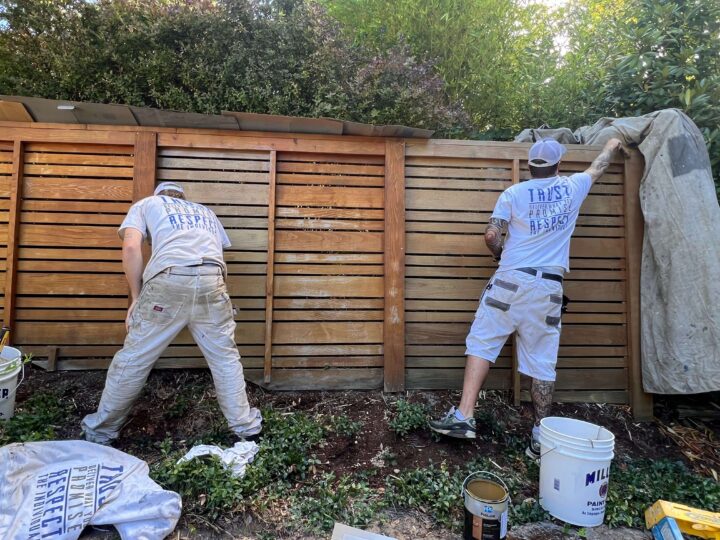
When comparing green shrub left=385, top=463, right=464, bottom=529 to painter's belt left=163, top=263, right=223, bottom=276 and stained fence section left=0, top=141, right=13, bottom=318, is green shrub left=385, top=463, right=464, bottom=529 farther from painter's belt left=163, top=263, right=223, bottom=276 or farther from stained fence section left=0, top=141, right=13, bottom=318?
stained fence section left=0, top=141, right=13, bottom=318

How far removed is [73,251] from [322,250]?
6.94ft

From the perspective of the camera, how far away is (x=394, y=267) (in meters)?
3.56

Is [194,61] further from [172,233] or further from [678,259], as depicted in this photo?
[678,259]

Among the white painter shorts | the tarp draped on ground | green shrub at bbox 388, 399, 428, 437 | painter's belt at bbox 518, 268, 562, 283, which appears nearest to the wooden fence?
green shrub at bbox 388, 399, 428, 437

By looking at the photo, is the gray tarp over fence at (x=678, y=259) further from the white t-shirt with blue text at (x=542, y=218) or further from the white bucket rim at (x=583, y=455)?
the white bucket rim at (x=583, y=455)

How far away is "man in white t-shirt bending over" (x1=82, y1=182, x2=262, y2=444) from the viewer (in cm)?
264

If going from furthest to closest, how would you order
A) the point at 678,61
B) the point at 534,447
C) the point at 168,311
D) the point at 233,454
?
the point at 678,61, the point at 534,447, the point at 168,311, the point at 233,454

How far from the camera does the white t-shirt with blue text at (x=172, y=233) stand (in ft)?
8.83

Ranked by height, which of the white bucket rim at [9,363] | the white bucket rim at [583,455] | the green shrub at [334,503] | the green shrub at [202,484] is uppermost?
the white bucket rim at [9,363]

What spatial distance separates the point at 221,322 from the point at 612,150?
351cm

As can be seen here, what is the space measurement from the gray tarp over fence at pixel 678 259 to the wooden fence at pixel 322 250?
145mm

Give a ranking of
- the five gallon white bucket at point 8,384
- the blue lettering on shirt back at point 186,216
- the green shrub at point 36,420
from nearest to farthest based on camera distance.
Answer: the green shrub at point 36,420
the five gallon white bucket at point 8,384
the blue lettering on shirt back at point 186,216

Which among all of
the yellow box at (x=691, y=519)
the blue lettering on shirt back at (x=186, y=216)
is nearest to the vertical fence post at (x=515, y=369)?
the yellow box at (x=691, y=519)

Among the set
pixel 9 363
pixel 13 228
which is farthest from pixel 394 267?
pixel 13 228
